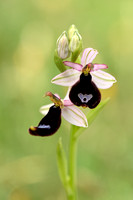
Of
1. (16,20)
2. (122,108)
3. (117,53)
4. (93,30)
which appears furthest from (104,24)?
(122,108)

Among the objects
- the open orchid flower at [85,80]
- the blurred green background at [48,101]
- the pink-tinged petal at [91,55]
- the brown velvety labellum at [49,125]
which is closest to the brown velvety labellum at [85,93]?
the open orchid flower at [85,80]

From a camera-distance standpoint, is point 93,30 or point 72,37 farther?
point 93,30

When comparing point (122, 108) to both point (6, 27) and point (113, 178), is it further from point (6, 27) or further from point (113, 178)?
point (6, 27)

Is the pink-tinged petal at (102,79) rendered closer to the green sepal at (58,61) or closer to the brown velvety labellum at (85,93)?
the brown velvety labellum at (85,93)

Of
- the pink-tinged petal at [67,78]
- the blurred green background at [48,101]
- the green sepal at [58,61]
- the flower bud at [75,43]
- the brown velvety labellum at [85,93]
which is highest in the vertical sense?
the flower bud at [75,43]

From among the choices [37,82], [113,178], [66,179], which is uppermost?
[37,82]

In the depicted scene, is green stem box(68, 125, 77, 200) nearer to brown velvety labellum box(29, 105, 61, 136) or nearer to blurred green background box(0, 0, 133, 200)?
brown velvety labellum box(29, 105, 61, 136)
